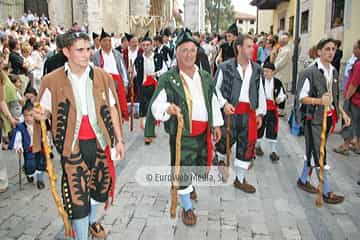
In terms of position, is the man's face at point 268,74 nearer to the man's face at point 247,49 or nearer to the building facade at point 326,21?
the man's face at point 247,49

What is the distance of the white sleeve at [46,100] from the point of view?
3.15m

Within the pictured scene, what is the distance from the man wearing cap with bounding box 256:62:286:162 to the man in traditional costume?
3391mm

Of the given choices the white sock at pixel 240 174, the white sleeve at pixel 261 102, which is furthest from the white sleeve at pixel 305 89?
the white sock at pixel 240 174

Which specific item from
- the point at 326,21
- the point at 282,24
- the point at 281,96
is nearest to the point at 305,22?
the point at 326,21

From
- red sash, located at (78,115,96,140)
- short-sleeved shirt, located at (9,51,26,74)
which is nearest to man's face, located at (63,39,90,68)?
red sash, located at (78,115,96,140)

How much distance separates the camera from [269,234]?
3.90 meters

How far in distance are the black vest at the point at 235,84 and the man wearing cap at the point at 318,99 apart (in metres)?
0.49

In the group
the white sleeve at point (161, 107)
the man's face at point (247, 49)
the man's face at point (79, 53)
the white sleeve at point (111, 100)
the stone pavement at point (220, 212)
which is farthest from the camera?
the man's face at point (247, 49)

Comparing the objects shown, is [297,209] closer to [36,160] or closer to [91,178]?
[91,178]

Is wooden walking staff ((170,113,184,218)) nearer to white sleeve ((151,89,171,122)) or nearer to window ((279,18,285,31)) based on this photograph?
white sleeve ((151,89,171,122))

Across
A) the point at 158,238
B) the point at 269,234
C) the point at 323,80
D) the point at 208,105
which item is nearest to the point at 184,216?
the point at 158,238

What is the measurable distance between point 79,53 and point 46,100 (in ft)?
1.56

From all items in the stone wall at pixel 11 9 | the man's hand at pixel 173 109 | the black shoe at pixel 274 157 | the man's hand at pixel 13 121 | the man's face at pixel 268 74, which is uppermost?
the stone wall at pixel 11 9

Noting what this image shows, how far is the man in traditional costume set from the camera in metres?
3.11
